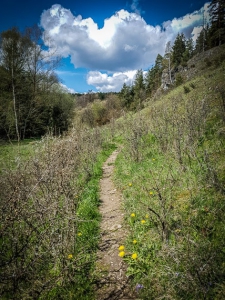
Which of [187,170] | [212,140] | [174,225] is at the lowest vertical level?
[174,225]

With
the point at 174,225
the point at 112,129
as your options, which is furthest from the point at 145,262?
the point at 112,129

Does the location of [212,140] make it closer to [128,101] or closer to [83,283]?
[83,283]

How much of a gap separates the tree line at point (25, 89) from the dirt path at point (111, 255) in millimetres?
13484

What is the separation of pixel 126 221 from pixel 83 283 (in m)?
1.60

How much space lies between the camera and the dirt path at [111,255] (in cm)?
236

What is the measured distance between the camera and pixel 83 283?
2.46m

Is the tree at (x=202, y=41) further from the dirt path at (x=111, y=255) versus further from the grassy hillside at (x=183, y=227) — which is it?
the dirt path at (x=111, y=255)

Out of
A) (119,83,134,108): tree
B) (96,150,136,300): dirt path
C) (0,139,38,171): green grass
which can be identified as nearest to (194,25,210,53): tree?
→ (119,83,134,108): tree

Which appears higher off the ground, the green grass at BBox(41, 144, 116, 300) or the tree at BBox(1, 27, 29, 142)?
the tree at BBox(1, 27, 29, 142)

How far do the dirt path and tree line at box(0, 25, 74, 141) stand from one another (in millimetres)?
13484

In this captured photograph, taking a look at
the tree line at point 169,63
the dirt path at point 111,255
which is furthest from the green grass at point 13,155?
the tree line at point 169,63

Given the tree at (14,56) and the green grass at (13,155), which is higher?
the tree at (14,56)

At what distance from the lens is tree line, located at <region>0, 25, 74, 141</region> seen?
1841 centimetres

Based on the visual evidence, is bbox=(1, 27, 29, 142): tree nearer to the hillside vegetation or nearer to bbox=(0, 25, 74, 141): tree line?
bbox=(0, 25, 74, 141): tree line
